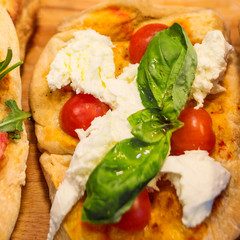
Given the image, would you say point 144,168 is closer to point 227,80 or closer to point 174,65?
point 174,65

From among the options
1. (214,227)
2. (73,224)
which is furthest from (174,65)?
(73,224)

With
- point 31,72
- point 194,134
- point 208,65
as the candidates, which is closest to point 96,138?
point 194,134

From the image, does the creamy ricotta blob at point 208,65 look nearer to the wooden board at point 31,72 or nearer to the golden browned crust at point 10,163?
the wooden board at point 31,72

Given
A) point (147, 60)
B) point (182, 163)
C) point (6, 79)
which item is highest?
point (147, 60)

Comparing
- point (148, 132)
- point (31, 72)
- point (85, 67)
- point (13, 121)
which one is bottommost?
point (31, 72)

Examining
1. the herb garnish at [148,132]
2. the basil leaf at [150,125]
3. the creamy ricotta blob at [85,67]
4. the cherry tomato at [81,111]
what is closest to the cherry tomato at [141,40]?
the creamy ricotta blob at [85,67]

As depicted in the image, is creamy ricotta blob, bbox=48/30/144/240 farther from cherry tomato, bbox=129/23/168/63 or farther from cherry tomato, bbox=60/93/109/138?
cherry tomato, bbox=129/23/168/63

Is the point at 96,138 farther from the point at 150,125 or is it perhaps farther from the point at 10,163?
the point at 10,163
